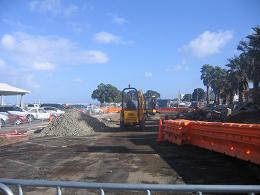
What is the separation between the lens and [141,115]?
3338 centimetres

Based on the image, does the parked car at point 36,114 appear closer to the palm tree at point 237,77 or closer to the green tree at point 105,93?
the palm tree at point 237,77

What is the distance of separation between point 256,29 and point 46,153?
3830 centimetres

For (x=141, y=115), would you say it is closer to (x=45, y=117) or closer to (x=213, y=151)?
(x=213, y=151)

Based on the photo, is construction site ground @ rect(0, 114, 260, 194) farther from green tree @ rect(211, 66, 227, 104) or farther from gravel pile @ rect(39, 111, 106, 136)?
green tree @ rect(211, 66, 227, 104)

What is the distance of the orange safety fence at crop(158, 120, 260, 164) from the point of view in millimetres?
11531

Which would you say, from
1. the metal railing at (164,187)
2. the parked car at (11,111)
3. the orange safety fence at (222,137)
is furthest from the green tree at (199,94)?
the metal railing at (164,187)

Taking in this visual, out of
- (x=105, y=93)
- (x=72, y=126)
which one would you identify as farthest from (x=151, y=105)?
(x=105, y=93)

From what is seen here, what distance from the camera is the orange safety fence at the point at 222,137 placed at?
11.5 meters

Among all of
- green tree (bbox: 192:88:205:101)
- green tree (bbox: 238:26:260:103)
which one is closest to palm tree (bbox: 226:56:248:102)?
green tree (bbox: 238:26:260:103)

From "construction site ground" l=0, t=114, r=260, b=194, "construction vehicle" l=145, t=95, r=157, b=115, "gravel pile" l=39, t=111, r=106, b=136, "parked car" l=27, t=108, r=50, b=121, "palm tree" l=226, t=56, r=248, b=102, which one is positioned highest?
"palm tree" l=226, t=56, r=248, b=102

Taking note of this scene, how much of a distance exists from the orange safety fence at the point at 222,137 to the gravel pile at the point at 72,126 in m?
11.0

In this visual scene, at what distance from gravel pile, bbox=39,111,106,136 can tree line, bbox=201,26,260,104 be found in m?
12.3

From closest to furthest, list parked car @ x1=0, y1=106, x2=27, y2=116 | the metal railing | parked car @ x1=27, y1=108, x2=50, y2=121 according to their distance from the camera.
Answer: the metal railing → parked car @ x1=0, y1=106, x2=27, y2=116 → parked car @ x1=27, y1=108, x2=50, y2=121

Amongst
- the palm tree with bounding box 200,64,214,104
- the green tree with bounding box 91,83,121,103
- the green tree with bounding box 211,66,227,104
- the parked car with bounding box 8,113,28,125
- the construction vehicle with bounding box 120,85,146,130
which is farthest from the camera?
the green tree with bounding box 91,83,121,103
